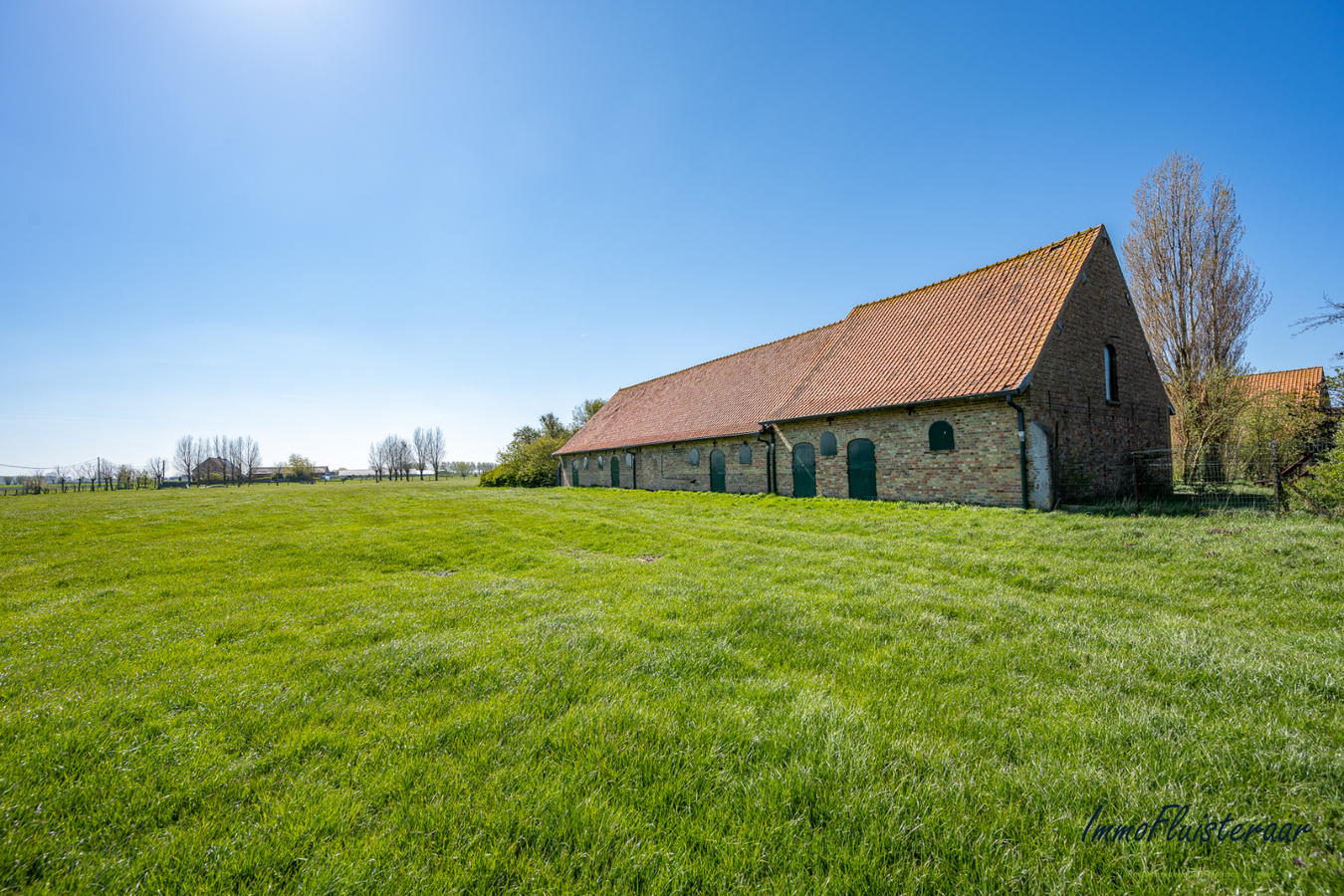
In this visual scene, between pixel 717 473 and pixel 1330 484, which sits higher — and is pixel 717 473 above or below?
above

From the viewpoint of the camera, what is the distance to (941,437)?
47.1 feet

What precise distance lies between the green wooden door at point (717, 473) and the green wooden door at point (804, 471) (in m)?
3.85

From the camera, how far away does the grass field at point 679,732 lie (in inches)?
80.2

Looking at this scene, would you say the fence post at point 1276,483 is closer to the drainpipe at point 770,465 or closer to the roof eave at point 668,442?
the drainpipe at point 770,465

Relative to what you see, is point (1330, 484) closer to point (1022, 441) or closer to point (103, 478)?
point (1022, 441)

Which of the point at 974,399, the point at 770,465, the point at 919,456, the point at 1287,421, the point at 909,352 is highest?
the point at 909,352

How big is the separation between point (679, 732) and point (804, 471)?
51.7 feet

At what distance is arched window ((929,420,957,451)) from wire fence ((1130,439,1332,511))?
14.7ft

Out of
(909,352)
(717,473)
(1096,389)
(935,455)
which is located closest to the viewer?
(935,455)

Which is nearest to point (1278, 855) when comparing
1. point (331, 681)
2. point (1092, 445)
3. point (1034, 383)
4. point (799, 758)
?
point (799, 758)

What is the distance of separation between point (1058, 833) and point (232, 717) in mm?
4577

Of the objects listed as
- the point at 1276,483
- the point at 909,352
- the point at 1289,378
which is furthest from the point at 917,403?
the point at 1289,378

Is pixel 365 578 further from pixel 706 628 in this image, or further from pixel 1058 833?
pixel 1058 833

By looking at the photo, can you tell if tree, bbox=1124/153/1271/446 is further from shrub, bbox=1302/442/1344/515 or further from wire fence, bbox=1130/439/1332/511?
shrub, bbox=1302/442/1344/515
